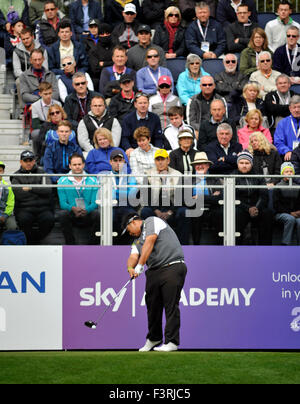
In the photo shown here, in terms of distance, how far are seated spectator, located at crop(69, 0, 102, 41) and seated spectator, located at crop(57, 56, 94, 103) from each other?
170 cm

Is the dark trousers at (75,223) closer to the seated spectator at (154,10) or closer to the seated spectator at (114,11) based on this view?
the seated spectator at (114,11)

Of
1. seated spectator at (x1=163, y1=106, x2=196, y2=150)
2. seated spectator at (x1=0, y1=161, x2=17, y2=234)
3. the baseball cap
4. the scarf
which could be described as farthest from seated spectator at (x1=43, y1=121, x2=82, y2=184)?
the scarf

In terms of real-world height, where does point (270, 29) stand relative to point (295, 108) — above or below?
above

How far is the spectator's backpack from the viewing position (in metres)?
13.3

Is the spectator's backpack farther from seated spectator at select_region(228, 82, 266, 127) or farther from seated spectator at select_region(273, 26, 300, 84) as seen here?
seated spectator at select_region(273, 26, 300, 84)

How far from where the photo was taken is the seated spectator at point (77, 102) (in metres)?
15.9

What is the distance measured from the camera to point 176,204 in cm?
1350

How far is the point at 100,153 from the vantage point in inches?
566

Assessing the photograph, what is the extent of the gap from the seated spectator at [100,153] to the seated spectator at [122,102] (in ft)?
4.92

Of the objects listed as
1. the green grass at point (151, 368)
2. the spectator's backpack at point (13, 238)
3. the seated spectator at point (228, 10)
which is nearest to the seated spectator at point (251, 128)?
the green grass at point (151, 368)
